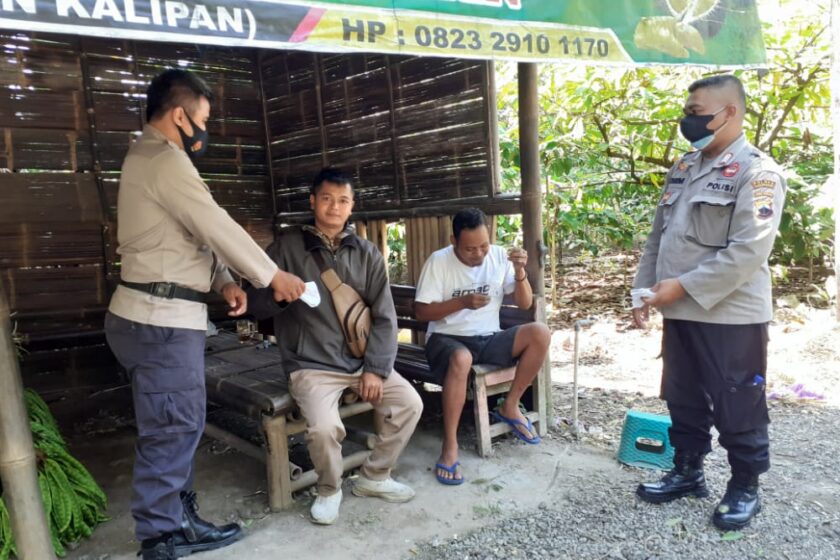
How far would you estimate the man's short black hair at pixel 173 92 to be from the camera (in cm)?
253

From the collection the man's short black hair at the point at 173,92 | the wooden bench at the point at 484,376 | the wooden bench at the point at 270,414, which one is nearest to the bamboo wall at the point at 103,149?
the wooden bench at the point at 484,376

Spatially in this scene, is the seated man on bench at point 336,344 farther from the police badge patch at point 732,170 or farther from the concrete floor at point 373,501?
the police badge patch at point 732,170

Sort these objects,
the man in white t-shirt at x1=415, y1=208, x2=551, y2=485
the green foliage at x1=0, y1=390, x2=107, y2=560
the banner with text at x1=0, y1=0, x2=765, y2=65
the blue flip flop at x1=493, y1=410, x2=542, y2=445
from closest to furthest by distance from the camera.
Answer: the banner with text at x1=0, y1=0, x2=765, y2=65 < the green foliage at x1=0, y1=390, x2=107, y2=560 < the man in white t-shirt at x1=415, y1=208, x2=551, y2=485 < the blue flip flop at x1=493, y1=410, x2=542, y2=445

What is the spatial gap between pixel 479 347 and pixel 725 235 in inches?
60.5

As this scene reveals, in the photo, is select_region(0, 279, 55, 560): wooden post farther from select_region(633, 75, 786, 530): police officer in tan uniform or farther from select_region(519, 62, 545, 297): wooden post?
select_region(519, 62, 545, 297): wooden post

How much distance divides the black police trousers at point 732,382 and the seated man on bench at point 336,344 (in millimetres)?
1353

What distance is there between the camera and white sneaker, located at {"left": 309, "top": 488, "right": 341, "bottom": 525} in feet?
9.65

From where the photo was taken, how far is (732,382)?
272 centimetres

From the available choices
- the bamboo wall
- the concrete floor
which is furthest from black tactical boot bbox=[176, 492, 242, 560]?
the bamboo wall

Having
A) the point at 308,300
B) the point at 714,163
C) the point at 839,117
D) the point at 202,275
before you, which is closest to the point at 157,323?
the point at 202,275

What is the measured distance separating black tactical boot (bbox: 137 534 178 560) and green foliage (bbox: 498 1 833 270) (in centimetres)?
510

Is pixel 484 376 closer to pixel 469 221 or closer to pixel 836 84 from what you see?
pixel 469 221

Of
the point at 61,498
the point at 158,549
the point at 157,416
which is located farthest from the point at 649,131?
the point at 61,498

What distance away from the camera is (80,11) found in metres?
2.04
